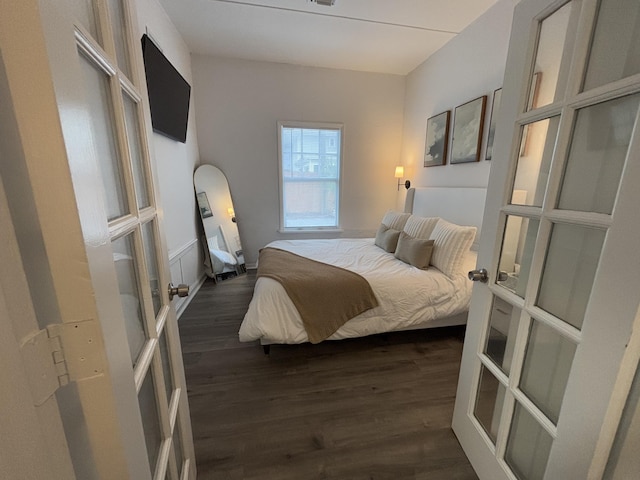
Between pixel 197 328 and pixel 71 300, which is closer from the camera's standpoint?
pixel 71 300

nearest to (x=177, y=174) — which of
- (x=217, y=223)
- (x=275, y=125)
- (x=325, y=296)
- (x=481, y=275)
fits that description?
(x=217, y=223)

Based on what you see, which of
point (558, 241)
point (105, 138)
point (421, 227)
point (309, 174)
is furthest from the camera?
point (309, 174)

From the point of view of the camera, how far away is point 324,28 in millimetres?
2732

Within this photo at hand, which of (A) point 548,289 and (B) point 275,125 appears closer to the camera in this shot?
(A) point 548,289

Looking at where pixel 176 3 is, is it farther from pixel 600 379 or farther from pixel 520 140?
pixel 600 379

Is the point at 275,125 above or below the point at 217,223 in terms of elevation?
above

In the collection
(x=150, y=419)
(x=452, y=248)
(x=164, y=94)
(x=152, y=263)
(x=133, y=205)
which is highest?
(x=164, y=94)

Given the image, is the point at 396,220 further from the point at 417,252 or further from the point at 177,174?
the point at 177,174

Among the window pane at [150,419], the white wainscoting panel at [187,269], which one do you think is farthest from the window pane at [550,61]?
the white wainscoting panel at [187,269]

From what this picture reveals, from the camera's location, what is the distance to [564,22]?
85 cm

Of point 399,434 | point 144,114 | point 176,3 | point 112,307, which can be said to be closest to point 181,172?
point 176,3

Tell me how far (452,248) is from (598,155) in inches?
57.2

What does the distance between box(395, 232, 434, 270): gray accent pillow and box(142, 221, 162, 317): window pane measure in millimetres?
1968

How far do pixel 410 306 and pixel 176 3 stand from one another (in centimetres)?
334
